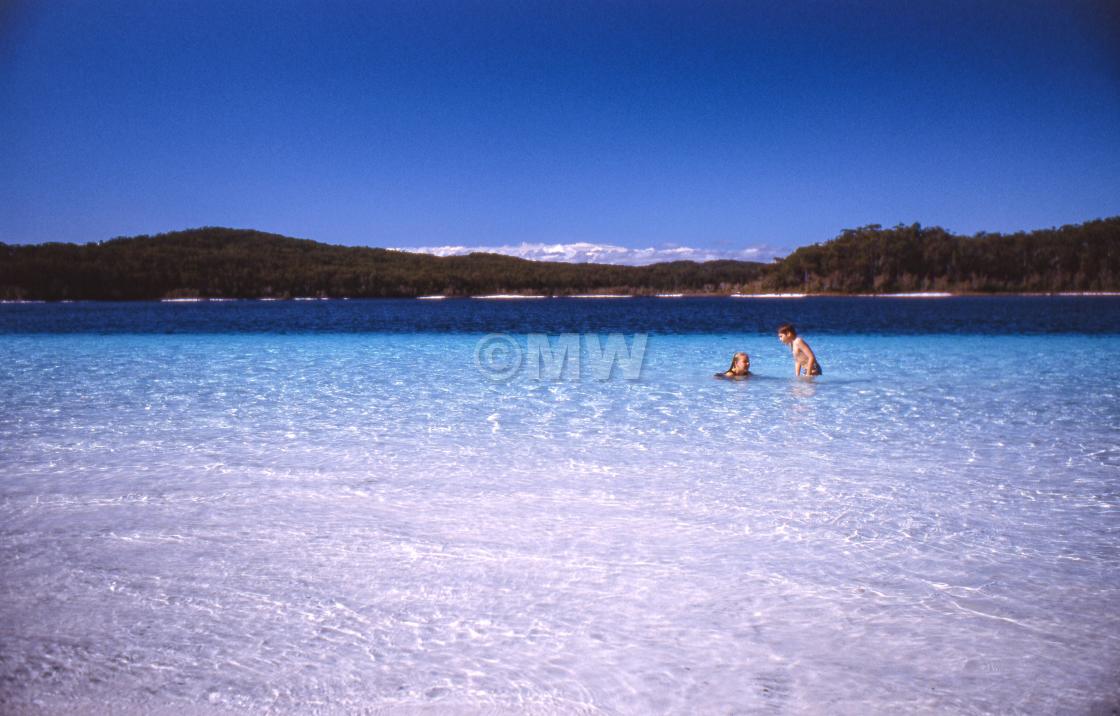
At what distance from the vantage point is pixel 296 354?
55.1 ft

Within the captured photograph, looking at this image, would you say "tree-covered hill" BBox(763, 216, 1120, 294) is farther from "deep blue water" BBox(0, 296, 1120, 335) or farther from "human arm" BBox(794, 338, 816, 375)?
"human arm" BBox(794, 338, 816, 375)

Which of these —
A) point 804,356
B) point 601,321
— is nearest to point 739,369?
point 804,356

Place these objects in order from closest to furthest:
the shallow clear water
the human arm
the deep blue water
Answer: the shallow clear water < the human arm < the deep blue water

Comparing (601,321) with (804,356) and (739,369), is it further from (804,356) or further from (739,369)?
(739,369)

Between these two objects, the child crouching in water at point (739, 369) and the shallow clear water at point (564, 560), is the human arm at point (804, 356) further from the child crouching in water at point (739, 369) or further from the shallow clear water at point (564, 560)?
the shallow clear water at point (564, 560)

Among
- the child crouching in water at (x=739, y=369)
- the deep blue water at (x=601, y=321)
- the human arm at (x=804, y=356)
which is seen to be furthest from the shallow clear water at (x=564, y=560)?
the deep blue water at (x=601, y=321)

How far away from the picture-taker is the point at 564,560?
3350 millimetres

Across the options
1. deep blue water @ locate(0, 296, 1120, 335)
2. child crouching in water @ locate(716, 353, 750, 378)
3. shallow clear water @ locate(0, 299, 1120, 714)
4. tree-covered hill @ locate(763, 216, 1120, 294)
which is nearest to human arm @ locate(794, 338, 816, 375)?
child crouching in water @ locate(716, 353, 750, 378)

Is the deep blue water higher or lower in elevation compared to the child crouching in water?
higher

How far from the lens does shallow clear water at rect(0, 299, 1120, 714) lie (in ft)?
7.52

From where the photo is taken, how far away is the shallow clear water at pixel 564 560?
2.29 m

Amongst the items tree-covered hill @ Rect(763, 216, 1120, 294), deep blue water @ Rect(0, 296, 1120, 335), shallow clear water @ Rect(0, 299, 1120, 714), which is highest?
tree-covered hill @ Rect(763, 216, 1120, 294)

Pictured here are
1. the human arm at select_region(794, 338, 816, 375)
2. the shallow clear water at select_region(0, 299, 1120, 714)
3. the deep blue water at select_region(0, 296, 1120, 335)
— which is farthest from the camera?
the deep blue water at select_region(0, 296, 1120, 335)

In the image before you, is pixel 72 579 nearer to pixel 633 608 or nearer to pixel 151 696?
pixel 151 696
